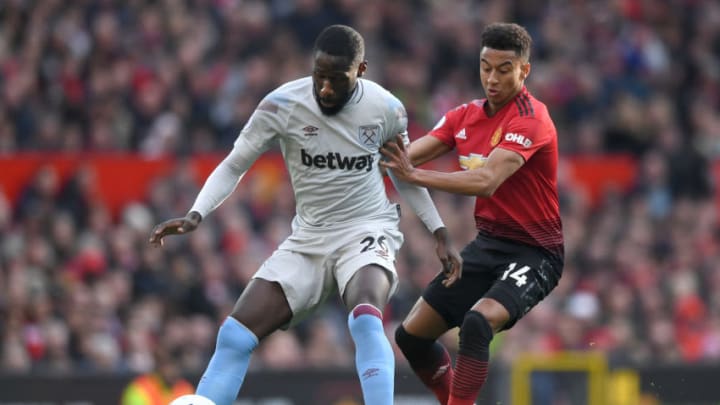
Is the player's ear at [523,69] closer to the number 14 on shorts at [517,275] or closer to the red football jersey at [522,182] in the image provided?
the red football jersey at [522,182]

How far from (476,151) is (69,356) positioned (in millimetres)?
7065

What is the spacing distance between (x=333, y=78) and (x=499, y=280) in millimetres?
1604

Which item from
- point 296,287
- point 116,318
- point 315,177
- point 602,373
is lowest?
point 602,373

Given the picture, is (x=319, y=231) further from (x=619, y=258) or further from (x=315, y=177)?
(x=619, y=258)

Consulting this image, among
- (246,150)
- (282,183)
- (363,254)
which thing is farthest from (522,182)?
(282,183)

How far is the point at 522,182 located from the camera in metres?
9.02

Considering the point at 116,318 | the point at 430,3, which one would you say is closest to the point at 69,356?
the point at 116,318

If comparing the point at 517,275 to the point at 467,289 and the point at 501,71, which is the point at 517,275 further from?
the point at 501,71

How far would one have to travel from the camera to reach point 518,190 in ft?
29.6

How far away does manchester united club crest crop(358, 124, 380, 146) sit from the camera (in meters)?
8.80

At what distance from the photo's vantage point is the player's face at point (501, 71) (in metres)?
Result: 8.80

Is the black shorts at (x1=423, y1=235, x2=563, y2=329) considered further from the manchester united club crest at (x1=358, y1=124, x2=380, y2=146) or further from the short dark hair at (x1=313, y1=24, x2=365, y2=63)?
the short dark hair at (x1=313, y1=24, x2=365, y2=63)

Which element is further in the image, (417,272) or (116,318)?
(417,272)

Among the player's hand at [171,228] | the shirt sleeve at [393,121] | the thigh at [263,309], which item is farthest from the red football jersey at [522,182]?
the player's hand at [171,228]
